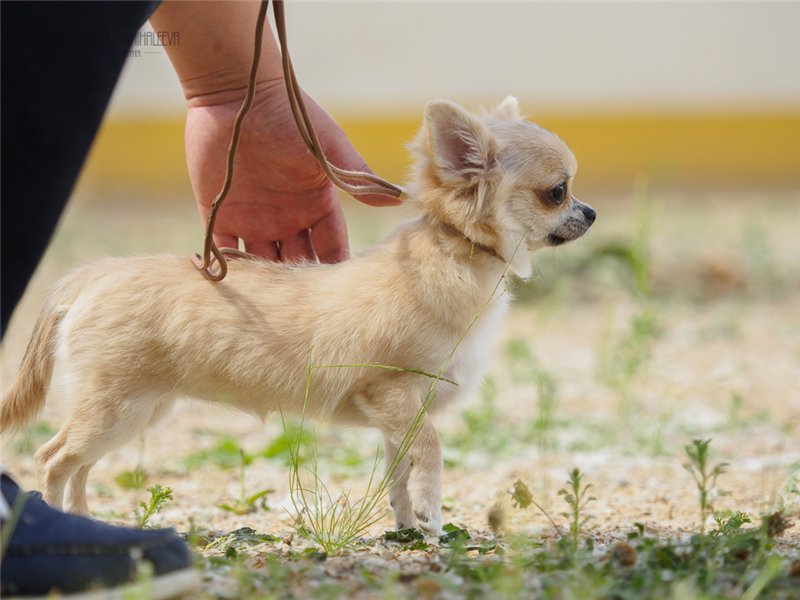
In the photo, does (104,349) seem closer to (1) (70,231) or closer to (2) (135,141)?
(1) (70,231)

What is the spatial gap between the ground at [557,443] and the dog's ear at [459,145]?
65 cm

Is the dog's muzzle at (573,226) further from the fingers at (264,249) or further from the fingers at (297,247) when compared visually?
the fingers at (264,249)

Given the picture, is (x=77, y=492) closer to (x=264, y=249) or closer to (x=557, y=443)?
(x=264, y=249)

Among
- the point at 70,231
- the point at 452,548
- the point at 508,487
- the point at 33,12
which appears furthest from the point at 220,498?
the point at 70,231

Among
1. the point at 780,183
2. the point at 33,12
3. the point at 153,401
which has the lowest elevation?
the point at 153,401

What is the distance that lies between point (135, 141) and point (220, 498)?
10.8m

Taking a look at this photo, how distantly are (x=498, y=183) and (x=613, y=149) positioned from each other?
10900 millimetres

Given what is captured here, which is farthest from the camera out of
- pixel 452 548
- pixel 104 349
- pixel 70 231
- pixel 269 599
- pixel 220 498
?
pixel 70 231

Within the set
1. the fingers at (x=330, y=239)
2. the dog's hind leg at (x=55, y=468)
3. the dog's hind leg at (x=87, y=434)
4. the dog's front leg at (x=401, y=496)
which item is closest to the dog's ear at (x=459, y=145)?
the fingers at (x=330, y=239)

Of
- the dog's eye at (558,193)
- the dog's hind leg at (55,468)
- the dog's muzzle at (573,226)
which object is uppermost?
the dog's eye at (558,193)

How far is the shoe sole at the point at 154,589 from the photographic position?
85.4 inches

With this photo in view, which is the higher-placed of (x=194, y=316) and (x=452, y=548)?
(x=194, y=316)

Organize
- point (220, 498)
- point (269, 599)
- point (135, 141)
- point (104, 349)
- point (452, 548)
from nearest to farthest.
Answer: point (269, 599), point (452, 548), point (104, 349), point (220, 498), point (135, 141)

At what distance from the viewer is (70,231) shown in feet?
35.4
